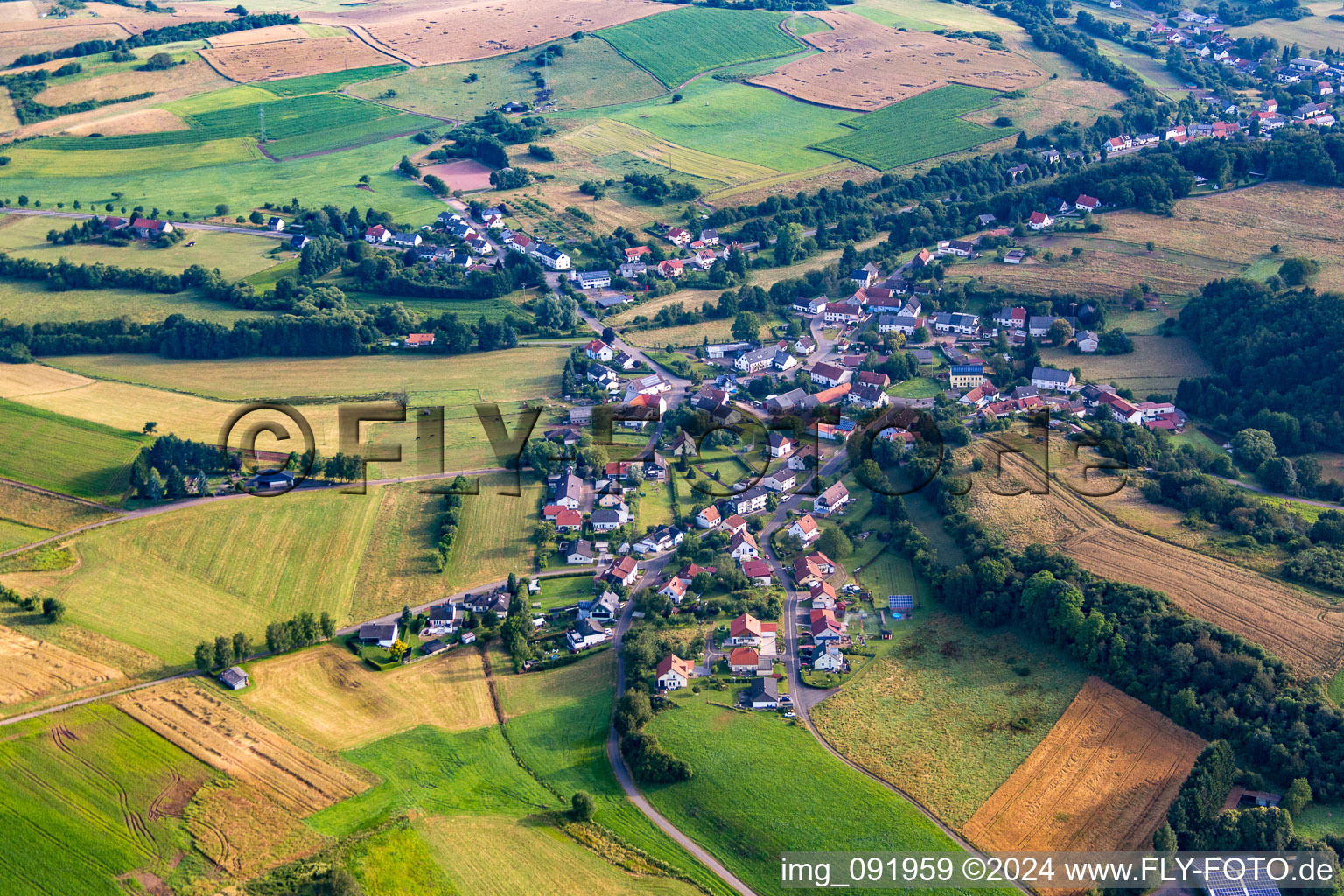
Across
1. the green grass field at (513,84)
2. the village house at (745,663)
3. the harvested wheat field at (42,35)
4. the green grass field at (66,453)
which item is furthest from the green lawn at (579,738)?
the harvested wheat field at (42,35)

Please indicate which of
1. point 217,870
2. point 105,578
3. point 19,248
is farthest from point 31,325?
point 217,870

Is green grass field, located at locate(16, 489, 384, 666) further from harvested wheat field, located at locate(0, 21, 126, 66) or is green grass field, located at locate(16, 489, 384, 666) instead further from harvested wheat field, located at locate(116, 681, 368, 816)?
harvested wheat field, located at locate(0, 21, 126, 66)

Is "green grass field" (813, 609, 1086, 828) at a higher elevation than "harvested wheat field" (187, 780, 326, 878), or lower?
higher

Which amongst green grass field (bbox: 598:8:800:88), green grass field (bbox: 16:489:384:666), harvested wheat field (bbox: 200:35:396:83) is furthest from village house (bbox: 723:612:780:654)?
harvested wheat field (bbox: 200:35:396:83)

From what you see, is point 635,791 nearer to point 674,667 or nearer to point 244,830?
point 674,667

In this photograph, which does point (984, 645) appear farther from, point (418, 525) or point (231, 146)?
point (231, 146)
